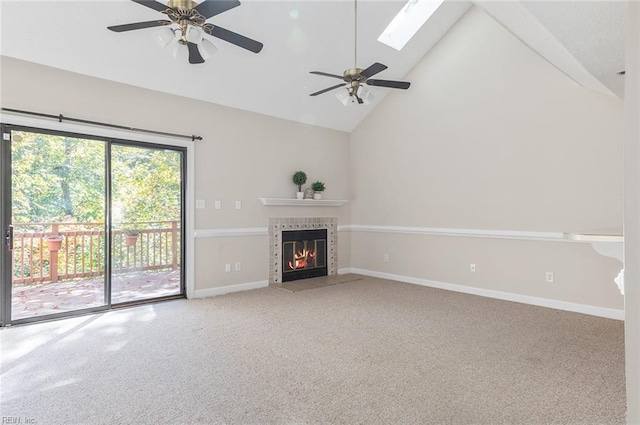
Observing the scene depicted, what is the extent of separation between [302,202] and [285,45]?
2383 mm

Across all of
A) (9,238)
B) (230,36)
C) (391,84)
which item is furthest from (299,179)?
(9,238)

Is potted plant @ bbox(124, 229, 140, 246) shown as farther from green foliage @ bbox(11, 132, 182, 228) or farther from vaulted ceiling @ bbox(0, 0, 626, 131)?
vaulted ceiling @ bbox(0, 0, 626, 131)

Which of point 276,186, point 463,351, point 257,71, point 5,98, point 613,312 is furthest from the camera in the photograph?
point 276,186

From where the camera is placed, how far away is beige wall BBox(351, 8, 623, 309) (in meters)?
3.87

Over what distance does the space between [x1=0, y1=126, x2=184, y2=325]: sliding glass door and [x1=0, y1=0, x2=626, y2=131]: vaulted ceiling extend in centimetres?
90

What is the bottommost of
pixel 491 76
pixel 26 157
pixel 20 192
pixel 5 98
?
pixel 20 192

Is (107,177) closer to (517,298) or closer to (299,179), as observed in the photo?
(299,179)

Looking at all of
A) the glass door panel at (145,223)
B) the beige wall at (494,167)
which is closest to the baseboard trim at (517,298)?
the beige wall at (494,167)

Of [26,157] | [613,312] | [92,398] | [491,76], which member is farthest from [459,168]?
[26,157]

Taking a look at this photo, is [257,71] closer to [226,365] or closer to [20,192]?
[20,192]

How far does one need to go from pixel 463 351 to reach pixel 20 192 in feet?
14.9

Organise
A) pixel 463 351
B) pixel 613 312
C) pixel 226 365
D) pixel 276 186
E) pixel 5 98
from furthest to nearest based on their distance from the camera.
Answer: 1. pixel 276 186
2. pixel 613 312
3. pixel 5 98
4. pixel 463 351
5. pixel 226 365

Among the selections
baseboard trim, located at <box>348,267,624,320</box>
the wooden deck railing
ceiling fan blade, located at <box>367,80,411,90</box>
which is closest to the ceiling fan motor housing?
ceiling fan blade, located at <box>367,80,411,90</box>

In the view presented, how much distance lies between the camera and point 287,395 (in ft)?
7.20
